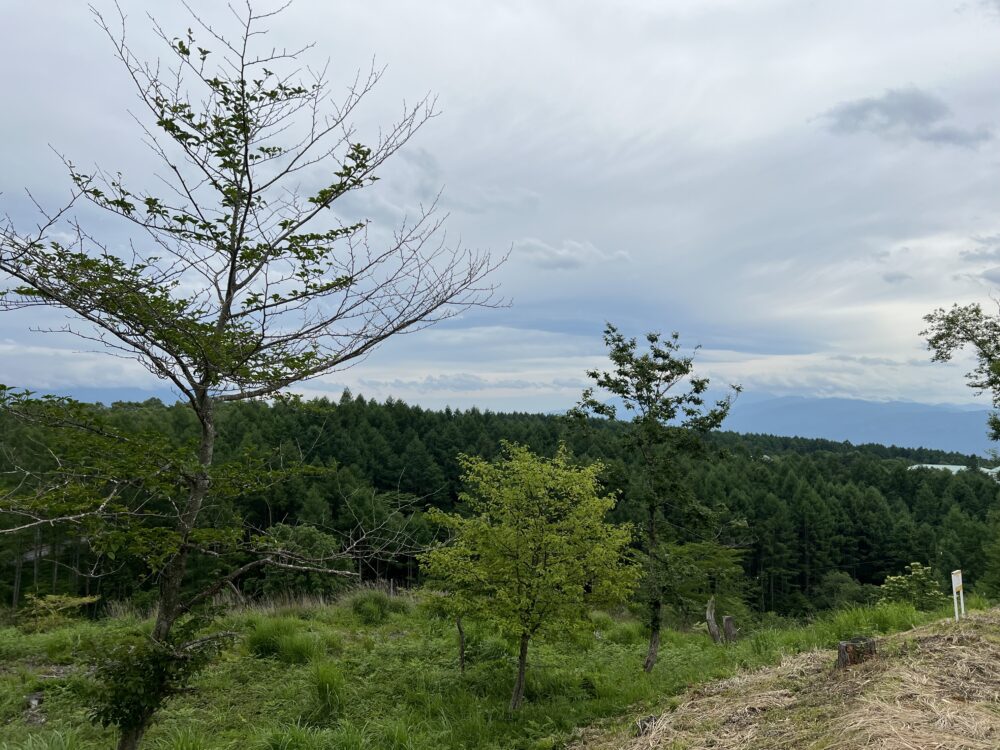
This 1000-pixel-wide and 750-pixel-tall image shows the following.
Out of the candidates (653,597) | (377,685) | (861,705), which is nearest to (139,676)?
(861,705)

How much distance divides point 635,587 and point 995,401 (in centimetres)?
1482

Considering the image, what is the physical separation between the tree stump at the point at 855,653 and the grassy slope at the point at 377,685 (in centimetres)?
157

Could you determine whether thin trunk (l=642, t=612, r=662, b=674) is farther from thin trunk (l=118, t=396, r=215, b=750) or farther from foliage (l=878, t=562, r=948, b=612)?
thin trunk (l=118, t=396, r=215, b=750)

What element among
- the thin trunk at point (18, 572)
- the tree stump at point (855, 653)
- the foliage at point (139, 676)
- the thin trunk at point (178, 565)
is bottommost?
the thin trunk at point (18, 572)

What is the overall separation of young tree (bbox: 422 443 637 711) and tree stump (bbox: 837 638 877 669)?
2987 millimetres

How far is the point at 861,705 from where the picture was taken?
12.5ft

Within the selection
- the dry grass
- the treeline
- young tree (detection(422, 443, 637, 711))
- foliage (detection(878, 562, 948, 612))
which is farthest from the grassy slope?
the treeline

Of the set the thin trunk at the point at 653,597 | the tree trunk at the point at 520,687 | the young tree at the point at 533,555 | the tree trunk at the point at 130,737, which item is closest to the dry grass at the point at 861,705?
the young tree at the point at 533,555

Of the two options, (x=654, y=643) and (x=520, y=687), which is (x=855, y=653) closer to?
(x=520, y=687)

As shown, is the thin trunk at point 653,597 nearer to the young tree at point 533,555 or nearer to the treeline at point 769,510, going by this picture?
the young tree at point 533,555

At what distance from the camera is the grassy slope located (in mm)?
5918

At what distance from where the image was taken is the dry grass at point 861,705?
3.31m

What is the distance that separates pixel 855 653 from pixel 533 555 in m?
3.71

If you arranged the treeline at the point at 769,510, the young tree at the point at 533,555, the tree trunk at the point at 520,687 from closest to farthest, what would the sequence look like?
the young tree at the point at 533,555 → the tree trunk at the point at 520,687 → the treeline at the point at 769,510
